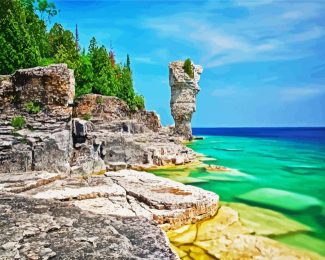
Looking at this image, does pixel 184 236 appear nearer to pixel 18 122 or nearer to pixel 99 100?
pixel 18 122

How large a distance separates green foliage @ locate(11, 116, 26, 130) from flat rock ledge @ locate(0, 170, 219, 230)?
9.17 feet

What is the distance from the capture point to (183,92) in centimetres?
4581

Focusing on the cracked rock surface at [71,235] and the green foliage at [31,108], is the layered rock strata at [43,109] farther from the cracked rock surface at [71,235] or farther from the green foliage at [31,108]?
the cracked rock surface at [71,235]

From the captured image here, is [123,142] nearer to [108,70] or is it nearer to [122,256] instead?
[122,256]

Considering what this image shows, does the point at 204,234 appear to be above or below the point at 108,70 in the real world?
below

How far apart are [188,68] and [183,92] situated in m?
3.41

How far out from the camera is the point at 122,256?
388 cm

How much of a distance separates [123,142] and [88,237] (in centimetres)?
1220

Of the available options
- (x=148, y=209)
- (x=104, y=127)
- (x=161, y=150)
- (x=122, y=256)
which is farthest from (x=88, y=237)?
(x=104, y=127)

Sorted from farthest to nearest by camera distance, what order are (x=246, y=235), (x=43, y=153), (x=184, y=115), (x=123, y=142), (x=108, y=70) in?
(x=184, y=115), (x=108, y=70), (x=123, y=142), (x=43, y=153), (x=246, y=235)

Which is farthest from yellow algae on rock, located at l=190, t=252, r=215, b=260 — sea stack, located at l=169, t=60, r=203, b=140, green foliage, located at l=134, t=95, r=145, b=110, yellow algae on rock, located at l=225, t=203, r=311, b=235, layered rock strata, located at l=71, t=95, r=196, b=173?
sea stack, located at l=169, t=60, r=203, b=140

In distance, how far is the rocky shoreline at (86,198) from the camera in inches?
169

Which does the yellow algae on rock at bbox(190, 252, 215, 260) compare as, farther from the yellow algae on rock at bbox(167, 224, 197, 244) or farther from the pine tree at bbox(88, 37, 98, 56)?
the pine tree at bbox(88, 37, 98, 56)

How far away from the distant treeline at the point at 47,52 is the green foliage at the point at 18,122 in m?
10.9
